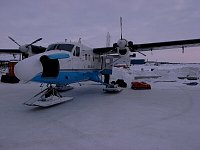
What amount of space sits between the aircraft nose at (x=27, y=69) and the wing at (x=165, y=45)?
25.2 ft

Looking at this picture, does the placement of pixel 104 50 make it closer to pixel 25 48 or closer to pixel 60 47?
pixel 60 47

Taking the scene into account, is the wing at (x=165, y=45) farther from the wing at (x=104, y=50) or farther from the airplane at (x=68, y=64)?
the wing at (x=104, y=50)

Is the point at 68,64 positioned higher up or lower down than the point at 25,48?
lower down

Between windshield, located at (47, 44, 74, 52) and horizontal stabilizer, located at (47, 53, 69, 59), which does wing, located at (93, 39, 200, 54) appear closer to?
windshield, located at (47, 44, 74, 52)

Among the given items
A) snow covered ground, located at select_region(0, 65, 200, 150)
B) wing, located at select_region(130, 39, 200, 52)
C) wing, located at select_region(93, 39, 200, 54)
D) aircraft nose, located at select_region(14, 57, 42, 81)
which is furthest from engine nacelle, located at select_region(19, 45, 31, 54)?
aircraft nose, located at select_region(14, 57, 42, 81)

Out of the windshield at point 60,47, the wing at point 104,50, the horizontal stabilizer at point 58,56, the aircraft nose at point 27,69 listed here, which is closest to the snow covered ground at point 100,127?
the aircraft nose at point 27,69

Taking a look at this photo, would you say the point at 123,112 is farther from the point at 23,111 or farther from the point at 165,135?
the point at 23,111

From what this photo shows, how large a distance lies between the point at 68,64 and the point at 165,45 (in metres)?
6.88

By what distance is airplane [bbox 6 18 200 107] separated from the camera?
27.8 feet

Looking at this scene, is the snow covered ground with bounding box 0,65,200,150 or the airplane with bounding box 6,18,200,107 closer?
the snow covered ground with bounding box 0,65,200,150

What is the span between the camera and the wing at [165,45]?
45.4 ft

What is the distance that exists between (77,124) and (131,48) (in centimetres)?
893

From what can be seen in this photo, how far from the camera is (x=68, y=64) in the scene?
10.7 meters

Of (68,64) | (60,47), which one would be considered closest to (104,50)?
(60,47)
